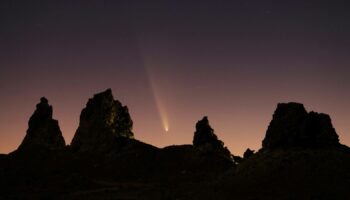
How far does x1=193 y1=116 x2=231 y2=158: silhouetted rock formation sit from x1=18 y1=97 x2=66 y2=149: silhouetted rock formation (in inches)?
1492

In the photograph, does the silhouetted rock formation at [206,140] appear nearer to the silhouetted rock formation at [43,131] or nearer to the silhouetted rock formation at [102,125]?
the silhouetted rock formation at [102,125]

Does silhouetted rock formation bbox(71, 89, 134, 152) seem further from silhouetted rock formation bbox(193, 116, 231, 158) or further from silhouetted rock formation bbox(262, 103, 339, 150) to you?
silhouetted rock formation bbox(262, 103, 339, 150)

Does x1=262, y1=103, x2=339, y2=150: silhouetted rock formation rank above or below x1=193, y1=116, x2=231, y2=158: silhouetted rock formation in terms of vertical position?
below

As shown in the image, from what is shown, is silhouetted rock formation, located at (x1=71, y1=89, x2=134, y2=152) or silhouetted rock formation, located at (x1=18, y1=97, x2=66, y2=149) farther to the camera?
silhouetted rock formation, located at (x1=71, y1=89, x2=134, y2=152)

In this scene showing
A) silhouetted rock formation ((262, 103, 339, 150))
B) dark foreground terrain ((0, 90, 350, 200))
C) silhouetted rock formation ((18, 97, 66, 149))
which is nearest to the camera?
dark foreground terrain ((0, 90, 350, 200))

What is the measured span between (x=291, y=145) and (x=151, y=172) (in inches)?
1911

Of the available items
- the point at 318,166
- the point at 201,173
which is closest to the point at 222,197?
the point at 318,166

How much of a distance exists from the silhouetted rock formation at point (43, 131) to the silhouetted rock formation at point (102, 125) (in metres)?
5.20

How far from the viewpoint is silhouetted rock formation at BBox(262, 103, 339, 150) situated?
59.2 meters

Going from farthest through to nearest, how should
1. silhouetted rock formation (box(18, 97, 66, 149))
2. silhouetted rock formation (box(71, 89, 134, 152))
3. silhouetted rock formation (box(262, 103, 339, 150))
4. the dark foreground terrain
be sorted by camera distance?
silhouetted rock formation (box(71, 89, 134, 152)) → silhouetted rock formation (box(18, 97, 66, 149)) → silhouetted rock formation (box(262, 103, 339, 150)) → the dark foreground terrain

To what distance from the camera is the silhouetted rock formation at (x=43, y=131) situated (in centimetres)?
10900

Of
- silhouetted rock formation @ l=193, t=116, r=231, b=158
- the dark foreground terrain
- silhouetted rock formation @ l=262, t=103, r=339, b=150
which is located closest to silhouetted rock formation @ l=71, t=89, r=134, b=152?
the dark foreground terrain

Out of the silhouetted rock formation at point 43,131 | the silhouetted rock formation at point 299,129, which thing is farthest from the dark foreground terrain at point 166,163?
the silhouetted rock formation at point 43,131

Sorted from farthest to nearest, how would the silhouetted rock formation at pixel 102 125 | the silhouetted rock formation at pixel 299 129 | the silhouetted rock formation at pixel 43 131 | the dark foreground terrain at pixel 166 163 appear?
the silhouetted rock formation at pixel 102 125
the silhouetted rock formation at pixel 43 131
the silhouetted rock formation at pixel 299 129
the dark foreground terrain at pixel 166 163
